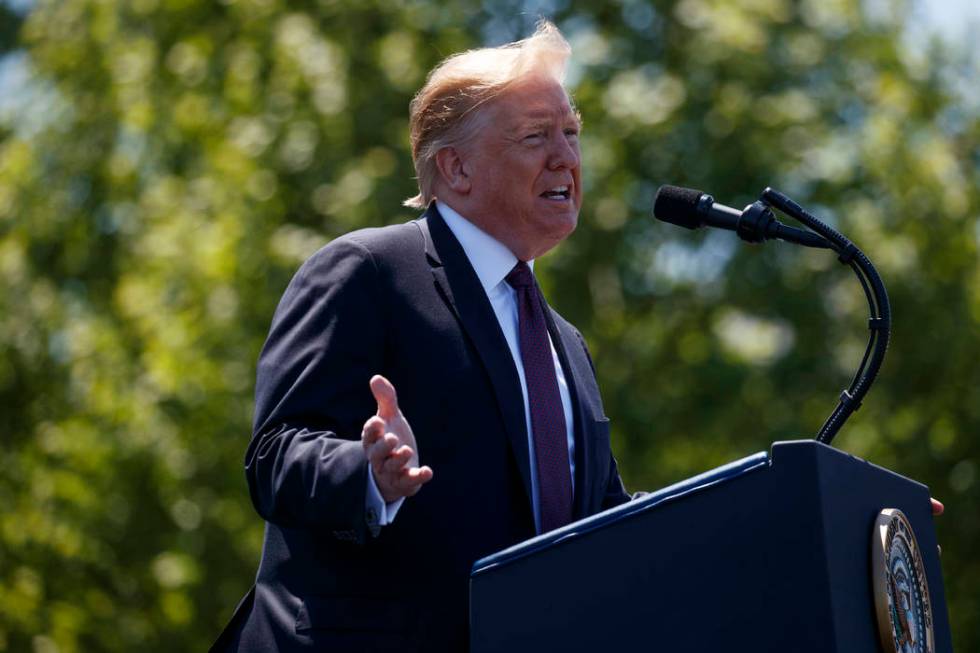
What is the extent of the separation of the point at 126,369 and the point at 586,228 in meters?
3.15

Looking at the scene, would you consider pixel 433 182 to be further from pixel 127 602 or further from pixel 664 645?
pixel 127 602

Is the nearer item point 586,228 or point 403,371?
point 403,371

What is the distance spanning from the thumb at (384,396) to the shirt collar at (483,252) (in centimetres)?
73

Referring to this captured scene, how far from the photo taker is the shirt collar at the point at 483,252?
3.16 metres

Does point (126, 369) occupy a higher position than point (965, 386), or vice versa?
point (126, 369)

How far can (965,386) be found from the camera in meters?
10.2

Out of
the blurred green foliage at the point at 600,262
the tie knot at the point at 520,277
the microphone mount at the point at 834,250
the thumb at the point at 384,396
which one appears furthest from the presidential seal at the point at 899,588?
the blurred green foliage at the point at 600,262

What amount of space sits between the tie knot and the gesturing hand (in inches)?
32.0

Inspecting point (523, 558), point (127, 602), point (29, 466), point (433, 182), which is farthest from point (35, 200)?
A: point (523, 558)

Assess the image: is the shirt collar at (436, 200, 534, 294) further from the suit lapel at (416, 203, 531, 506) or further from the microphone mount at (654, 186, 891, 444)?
the microphone mount at (654, 186, 891, 444)

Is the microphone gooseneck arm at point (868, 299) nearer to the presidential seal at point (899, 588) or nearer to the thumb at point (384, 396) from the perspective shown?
the presidential seal at point (899, 588)

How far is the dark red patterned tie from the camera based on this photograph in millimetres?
2941

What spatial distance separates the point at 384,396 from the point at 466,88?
1.05m

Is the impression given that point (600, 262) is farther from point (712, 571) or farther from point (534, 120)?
point (712, 571)
